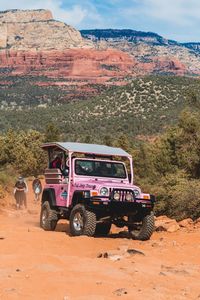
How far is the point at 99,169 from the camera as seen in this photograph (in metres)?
12.4

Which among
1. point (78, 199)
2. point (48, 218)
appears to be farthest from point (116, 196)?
→ point (48, 218)

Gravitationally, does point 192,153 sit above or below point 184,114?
below

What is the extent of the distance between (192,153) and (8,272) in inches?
531

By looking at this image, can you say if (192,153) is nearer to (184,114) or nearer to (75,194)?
(184,114)

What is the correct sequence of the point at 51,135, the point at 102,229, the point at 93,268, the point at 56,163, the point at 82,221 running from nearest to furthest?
the point at 93,268
the point at 82,221
the point at 102,229
the point at 56,163
the point at 51,135

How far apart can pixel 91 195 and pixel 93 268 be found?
3.67 metres

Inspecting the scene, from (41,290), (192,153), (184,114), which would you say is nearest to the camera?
(41,290)

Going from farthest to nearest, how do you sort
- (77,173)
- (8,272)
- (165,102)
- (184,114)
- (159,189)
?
(165,102)
(184,114)
(159,189)
(77,173)
(8,272)

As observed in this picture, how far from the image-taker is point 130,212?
11.3m

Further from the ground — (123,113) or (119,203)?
(119,203)

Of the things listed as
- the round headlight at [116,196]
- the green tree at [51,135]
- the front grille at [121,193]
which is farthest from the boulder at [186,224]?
the green tree at [51,135]

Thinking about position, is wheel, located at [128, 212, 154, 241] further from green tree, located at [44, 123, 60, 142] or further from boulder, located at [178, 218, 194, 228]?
green tree, located at [44, 123, 60, 142]

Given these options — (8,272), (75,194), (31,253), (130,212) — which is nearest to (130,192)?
(130,212)

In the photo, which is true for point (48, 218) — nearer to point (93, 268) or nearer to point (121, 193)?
point (121, 193)
